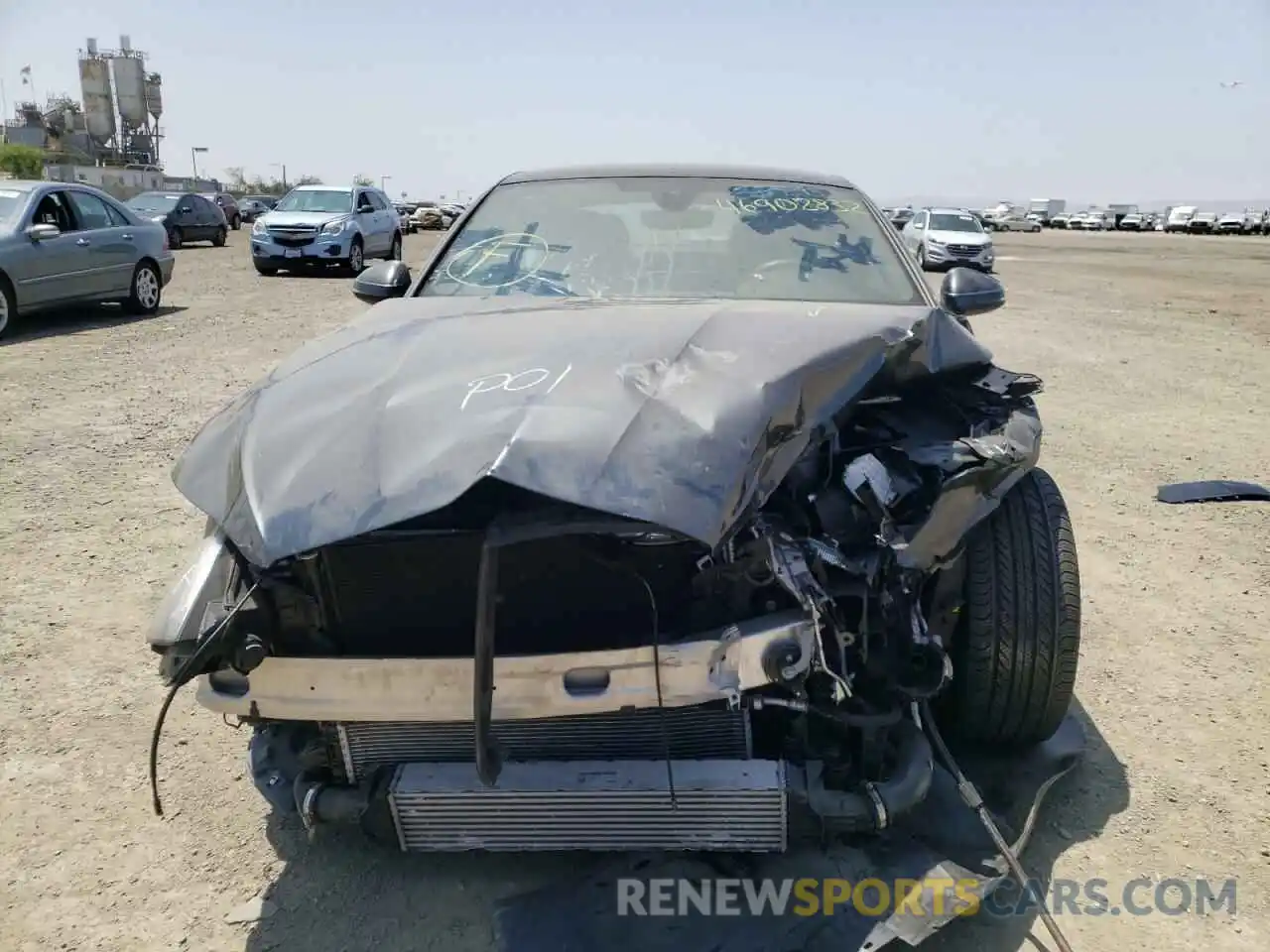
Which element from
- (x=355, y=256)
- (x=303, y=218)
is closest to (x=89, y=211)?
(x=303, y=218)

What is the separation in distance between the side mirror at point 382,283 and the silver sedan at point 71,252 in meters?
7.52

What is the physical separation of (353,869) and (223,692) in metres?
0.66

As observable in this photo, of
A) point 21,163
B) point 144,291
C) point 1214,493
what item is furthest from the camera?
point 21,163

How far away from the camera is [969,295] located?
3.35 meters

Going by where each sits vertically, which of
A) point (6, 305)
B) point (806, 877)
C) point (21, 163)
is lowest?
point (21, 163)

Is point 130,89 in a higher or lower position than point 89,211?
higher

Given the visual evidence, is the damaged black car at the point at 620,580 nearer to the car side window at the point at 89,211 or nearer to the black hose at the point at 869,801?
the black hose at the point at 869,801

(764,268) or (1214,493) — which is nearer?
(764,268)

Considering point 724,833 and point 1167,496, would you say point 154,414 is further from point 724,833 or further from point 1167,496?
point 1167,496

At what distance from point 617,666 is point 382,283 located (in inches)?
94.8

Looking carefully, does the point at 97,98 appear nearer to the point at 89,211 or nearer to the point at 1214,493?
the point at 89,211

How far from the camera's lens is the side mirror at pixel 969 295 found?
11.0 ft

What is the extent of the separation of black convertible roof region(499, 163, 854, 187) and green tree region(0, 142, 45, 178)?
6481 centimetres

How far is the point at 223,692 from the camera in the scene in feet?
6.79
